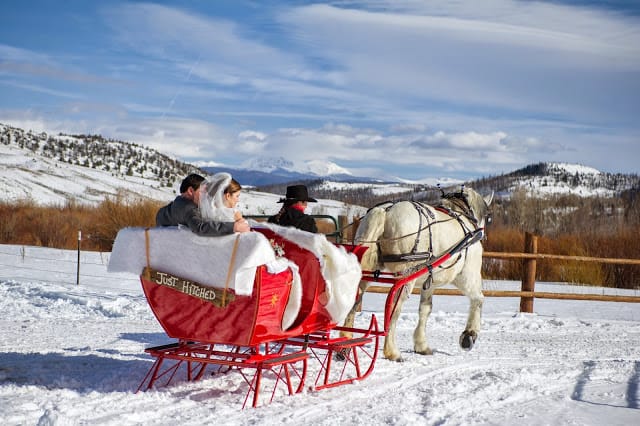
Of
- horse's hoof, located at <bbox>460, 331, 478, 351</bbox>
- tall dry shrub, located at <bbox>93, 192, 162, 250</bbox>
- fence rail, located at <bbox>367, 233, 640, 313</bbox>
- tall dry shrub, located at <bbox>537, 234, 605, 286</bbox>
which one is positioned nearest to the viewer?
horse's hoof, located at <bbox>460, 331, 478, 351</bbox>

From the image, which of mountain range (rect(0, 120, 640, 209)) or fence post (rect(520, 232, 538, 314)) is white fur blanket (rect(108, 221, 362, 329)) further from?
fence post (rect(520, 232, 538, 314))

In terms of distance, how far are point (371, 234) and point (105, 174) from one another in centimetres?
4858

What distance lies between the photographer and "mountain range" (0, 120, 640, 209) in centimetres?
3809

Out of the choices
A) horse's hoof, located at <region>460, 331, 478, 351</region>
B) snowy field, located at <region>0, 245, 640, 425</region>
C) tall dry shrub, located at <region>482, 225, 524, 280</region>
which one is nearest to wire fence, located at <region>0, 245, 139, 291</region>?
snowy field, located at <region>0, 245, 640, 425</region>

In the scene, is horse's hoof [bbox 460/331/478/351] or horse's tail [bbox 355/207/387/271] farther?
horse's hoof [bbox 460/331/478/351]

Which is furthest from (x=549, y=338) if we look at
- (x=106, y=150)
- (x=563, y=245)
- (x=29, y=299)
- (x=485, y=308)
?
(x=106, y=150)

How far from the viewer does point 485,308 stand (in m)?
13.2

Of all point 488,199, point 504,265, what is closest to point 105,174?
point 504,265

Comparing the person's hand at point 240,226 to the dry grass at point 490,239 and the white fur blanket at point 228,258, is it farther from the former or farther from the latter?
the dry grass at point 490,239

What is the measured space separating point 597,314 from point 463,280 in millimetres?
6004

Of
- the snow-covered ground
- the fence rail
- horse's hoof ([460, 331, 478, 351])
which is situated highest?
the snow-covered ground

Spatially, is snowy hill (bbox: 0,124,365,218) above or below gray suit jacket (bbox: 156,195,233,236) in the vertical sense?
above

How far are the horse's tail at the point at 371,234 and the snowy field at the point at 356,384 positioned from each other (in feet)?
3.50

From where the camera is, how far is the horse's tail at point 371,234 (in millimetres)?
7242
